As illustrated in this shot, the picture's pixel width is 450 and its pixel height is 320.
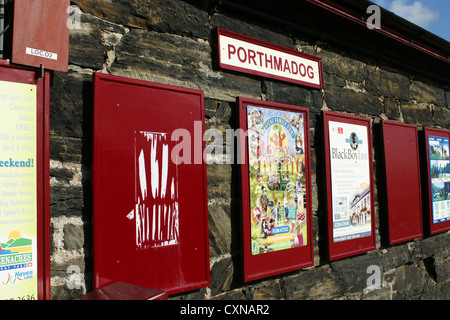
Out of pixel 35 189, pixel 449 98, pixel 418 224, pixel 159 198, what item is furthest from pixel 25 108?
pixel 449 98

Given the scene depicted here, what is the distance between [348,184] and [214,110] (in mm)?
1588

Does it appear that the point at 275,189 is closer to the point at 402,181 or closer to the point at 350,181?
the point at 350,181

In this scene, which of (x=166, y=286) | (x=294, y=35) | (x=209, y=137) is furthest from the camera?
(x=294, y=35)

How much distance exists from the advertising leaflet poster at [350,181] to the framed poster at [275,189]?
0.36 m

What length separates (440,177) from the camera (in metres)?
4.57

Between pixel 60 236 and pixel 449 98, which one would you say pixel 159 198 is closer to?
pixel 60 236

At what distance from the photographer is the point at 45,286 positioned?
69.4 inches

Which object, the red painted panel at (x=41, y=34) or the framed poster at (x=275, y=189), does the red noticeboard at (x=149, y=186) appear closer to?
the red painted panel at (x=41, y=34)

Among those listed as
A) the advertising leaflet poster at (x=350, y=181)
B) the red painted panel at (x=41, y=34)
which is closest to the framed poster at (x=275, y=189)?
the advertising leaflet poster at (x=350, y=181)

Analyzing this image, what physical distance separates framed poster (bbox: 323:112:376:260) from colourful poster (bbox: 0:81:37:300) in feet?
7.63

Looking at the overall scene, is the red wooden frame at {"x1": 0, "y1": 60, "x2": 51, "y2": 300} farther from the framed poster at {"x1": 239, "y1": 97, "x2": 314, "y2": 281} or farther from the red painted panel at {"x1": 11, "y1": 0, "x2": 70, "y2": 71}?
the framed poster at {"x1": 239, "y1": 97, "x2": 314, "y2": 281}

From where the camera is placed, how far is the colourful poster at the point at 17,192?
5.52ft

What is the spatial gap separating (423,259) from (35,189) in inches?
166

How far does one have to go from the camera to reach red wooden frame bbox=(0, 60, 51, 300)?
1753mm
